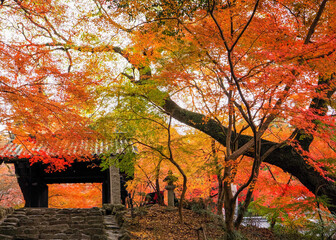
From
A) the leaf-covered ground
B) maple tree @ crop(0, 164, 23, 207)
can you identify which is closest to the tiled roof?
the leaf-covered ground

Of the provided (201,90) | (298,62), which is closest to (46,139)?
(201,90)

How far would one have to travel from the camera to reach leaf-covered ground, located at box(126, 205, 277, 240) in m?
6.87

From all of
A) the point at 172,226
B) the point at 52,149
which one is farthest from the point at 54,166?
the point at 172,226

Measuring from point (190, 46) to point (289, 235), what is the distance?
584 cm

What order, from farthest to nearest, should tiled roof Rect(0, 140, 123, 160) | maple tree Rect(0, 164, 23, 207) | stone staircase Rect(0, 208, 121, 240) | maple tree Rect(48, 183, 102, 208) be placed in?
1. maple tree Rect(0, 164, 23, 207)
2. maple tree Rect(48, 183, 102, 208)
3. tiled roof Rect(0, 140, 123, 160)
4. stone staircase Rect(0, 208, 121, 240)

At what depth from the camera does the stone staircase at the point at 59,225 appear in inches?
269

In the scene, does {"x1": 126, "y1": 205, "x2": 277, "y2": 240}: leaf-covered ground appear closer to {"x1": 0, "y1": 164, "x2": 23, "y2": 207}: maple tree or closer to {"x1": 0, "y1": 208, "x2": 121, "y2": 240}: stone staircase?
{"x1": 0, "y1": 208, "x2": 121, "y2": 240}: stone staircase

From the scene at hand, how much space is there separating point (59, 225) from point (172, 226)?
2.90m

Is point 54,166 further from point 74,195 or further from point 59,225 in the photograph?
point 74,195

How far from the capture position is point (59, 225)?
293 inches

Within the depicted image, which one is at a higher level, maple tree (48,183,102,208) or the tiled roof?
the tiled roof

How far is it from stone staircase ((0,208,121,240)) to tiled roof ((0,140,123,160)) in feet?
5.54

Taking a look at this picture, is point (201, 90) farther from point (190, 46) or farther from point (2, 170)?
point (2, 170)

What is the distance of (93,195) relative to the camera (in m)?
14.2
